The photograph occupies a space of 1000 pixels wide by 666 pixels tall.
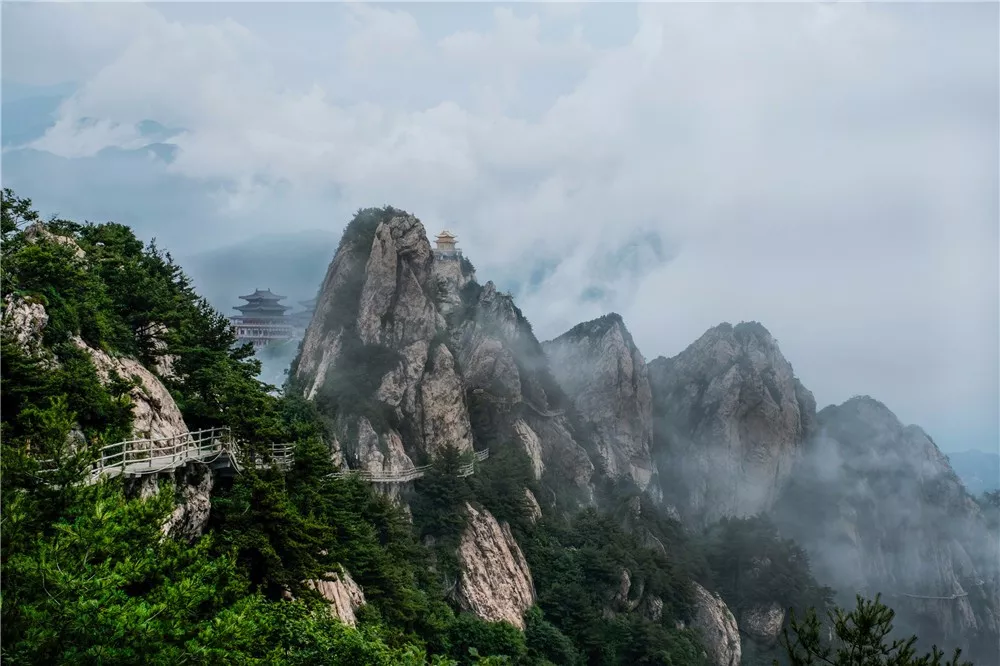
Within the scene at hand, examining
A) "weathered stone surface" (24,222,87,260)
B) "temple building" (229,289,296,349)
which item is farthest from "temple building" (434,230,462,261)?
"weathered stone surface" (24,222,87,260)

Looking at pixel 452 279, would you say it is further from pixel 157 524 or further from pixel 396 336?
pixel 157 524

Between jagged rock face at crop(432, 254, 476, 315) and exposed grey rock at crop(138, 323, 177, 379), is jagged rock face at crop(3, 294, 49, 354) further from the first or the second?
jagged rock face at crop(432, 254, 476, 315)

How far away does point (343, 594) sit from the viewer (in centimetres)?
2694

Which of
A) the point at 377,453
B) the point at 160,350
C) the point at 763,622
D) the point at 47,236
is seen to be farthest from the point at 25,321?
Answer: the point at 763,622

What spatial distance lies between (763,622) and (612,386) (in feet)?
98.2

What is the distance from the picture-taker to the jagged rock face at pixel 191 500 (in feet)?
65.3

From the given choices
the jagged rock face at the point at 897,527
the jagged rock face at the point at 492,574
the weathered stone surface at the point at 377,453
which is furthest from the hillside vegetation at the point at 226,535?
the jagged rock face at the point at 897,527

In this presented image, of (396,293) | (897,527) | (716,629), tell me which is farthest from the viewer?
(897,527)

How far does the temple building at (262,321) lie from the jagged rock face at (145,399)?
7127 centimetres

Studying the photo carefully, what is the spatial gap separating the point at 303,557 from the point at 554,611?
28.5 m

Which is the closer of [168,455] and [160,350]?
[168,455]

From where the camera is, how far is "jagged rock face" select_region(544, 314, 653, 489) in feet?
281

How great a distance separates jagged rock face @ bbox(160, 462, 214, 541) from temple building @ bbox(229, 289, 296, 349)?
74.6 metres

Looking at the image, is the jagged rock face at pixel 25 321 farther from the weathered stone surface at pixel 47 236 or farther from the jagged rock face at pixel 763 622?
the jagged rock face at pixel 763 622
